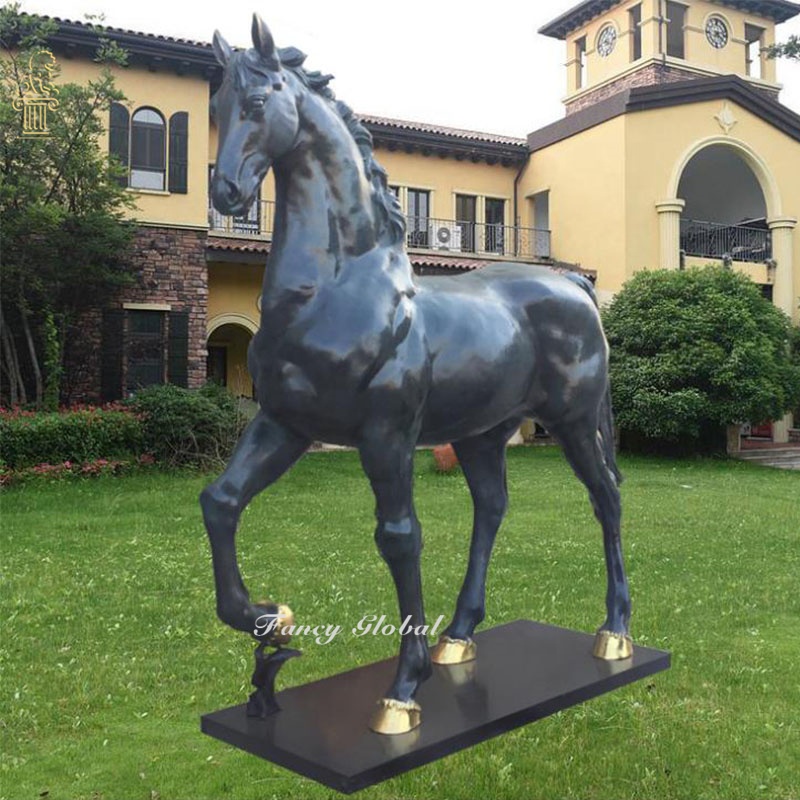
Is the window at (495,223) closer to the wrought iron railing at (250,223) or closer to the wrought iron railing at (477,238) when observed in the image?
the wrought iron railing at (477,238)

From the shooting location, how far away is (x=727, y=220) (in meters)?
24.4

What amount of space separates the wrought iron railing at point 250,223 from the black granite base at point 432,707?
15134 millimetres

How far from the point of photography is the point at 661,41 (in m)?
21.9

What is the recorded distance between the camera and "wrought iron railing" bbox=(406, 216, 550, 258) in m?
20.5

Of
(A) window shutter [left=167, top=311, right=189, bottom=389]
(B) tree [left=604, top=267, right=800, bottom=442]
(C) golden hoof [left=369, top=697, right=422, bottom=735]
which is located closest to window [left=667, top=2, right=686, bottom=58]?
(B) tree [left=604, top=267, right=800, bottom=442]

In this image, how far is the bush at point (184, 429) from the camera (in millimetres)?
12641

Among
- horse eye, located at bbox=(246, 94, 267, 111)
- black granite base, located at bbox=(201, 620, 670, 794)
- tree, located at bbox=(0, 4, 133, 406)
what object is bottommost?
black granite base, located at bbox=(201, 620, 670, 794)

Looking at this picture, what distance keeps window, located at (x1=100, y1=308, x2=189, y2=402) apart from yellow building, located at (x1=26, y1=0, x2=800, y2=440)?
26mm

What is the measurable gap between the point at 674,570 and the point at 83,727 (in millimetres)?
5096

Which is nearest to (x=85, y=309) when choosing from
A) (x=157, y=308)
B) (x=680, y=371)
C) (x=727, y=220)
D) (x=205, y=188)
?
(x=157, y=308)

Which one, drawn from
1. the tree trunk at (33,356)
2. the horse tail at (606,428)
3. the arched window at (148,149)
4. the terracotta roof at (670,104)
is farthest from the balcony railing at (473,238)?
the horse tail at (606,428)

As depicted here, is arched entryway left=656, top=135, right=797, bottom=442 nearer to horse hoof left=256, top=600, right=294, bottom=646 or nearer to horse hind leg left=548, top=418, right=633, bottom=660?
horse hind leg left=548, top=418, right=633, bottom=660

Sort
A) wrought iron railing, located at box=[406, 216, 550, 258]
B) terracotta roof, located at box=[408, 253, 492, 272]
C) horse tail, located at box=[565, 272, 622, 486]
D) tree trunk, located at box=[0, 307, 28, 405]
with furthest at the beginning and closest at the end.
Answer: wrought iron railing, located at box=[406, 216, 550, 258] → terracotta roof, located at box=[408, 253, 492, 272] → tree trunk, located at box=[0, 307, 28, 405] → horse tail, located at box=[565, 272, 622, 486]

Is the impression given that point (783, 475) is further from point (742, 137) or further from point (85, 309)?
point (85, 309)
